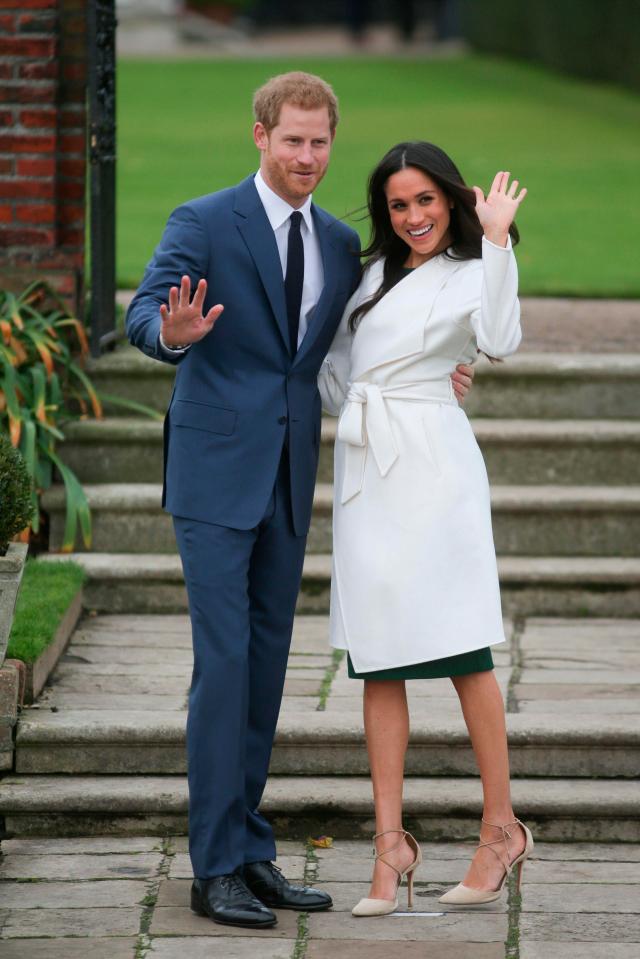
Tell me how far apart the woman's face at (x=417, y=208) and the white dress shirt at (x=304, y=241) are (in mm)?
216

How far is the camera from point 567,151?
53.8 ft

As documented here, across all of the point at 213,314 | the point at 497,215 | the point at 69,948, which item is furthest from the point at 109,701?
the point at 497,215

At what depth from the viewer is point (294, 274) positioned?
4.26 metres

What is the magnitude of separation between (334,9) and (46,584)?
3606 cm

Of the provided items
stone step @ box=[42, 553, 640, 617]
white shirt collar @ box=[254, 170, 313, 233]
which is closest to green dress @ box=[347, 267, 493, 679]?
white shirt collar @ box=[254, 170, 313, 233]

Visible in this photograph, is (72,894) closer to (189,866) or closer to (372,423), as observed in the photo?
(189,866)

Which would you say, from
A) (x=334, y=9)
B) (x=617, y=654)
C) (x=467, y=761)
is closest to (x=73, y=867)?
(x=467, y=761)

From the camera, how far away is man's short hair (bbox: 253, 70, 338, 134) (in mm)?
4043

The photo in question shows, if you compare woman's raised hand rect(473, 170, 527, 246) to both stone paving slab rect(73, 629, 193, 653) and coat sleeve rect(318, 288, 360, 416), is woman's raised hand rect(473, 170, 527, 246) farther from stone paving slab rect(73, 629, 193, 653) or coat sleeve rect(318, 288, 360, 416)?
stone paving slab rect(73, 629, 193, 653)

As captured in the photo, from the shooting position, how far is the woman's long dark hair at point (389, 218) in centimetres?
418

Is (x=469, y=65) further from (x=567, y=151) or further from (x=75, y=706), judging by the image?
(x=75, y=706)

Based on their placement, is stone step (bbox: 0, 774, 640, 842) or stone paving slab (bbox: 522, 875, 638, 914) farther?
stone step (bbox: 0, 774, 640, 842)

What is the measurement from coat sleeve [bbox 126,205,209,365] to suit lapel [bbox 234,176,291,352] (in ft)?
0.36

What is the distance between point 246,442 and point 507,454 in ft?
9.48
